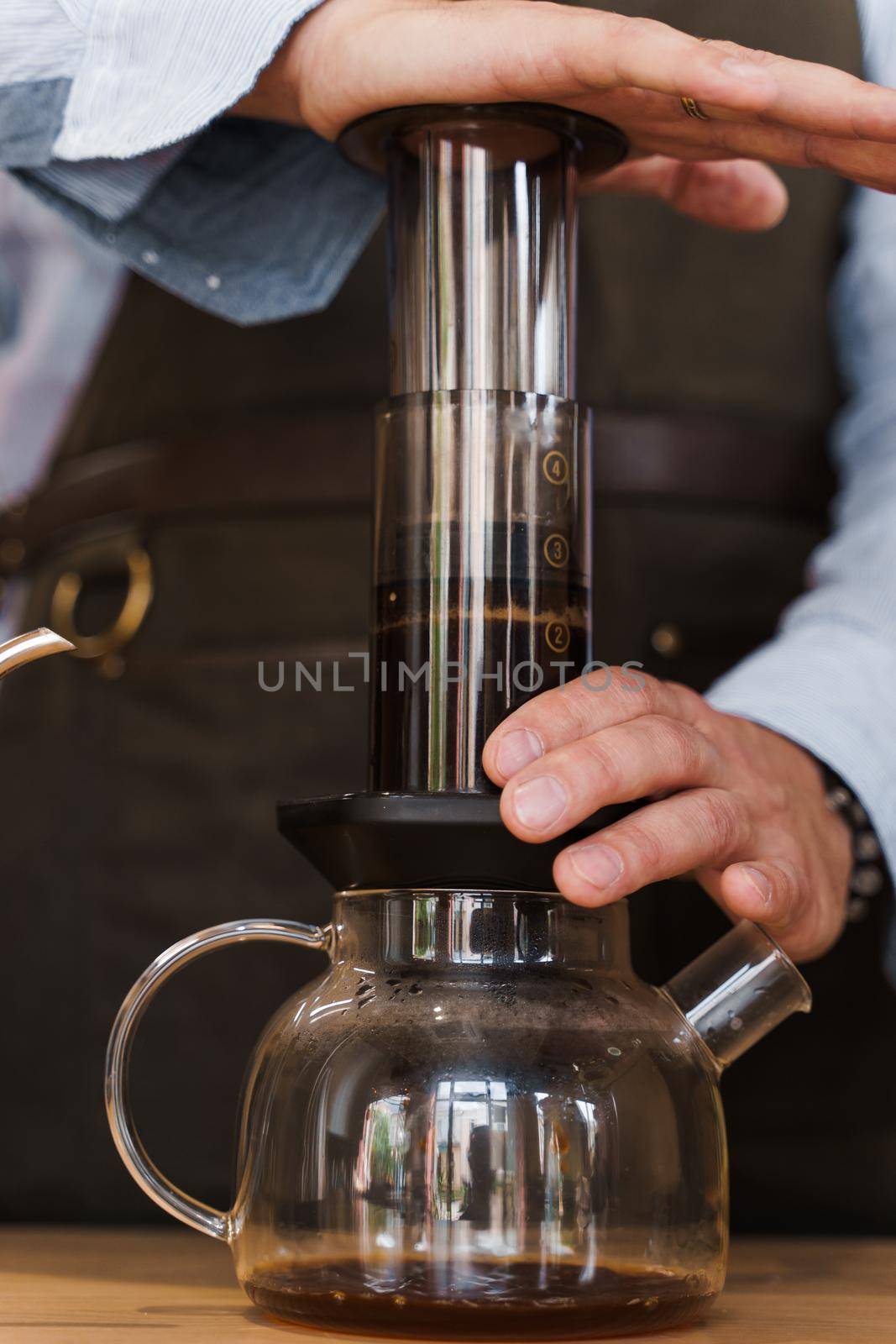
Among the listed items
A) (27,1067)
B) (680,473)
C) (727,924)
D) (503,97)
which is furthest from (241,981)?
(503,97)

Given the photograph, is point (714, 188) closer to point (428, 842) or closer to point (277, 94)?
point (277, 94)

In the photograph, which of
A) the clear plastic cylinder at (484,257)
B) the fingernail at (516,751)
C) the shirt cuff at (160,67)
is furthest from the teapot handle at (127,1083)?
the shirt cuff at (160,67)

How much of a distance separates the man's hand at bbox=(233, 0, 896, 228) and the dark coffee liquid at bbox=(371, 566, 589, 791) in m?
0.17

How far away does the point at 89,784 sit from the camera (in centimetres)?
88

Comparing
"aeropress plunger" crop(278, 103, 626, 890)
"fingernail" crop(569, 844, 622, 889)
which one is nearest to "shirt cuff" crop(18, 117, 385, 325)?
"aeropress plunger" crop(278, 103, 626, 890)

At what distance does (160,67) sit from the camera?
23.0 inches

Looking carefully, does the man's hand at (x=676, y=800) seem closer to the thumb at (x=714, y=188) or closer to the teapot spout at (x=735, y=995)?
the teapot spout at (x=735, y=995)

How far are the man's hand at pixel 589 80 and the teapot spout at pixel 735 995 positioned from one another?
28cm

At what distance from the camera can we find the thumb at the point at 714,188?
2.32ft

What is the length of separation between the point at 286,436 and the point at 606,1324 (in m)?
0.55

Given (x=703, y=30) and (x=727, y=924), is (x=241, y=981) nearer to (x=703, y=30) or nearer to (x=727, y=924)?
(x=727, y=924)

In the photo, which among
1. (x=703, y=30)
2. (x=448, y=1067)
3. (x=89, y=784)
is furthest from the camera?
(x=89, y=784)

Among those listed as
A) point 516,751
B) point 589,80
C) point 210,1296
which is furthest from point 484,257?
point 210,1296

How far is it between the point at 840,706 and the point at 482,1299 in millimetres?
354
